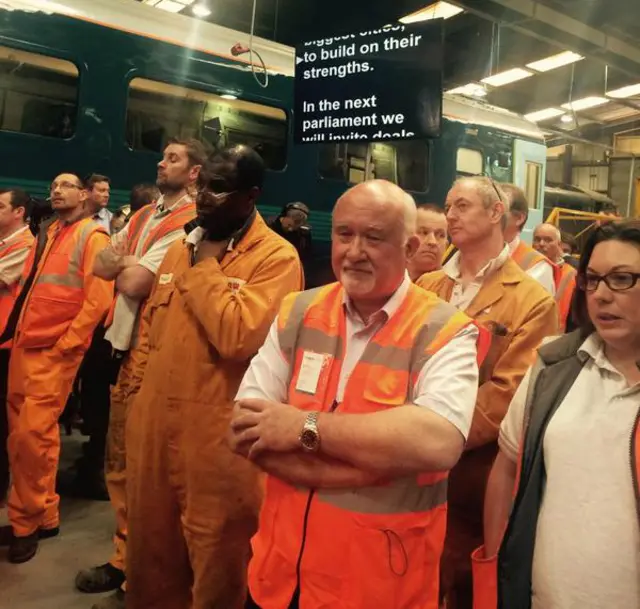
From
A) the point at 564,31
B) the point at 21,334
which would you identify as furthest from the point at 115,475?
the point at 564,31

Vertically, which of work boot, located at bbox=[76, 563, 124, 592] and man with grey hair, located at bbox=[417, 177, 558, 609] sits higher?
man with grey hair, located at bbox=[417, 177, 558, 609]

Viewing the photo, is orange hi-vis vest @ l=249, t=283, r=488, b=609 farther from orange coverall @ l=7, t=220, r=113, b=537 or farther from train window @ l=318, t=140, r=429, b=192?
train window @ l=318, t=140, r=429, b=192

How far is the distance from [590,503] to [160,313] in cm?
176

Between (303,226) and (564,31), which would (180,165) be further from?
(564,31)

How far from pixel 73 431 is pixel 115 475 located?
299cm

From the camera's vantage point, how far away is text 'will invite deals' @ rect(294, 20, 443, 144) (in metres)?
5.02

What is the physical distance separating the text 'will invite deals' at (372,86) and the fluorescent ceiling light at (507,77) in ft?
33.0

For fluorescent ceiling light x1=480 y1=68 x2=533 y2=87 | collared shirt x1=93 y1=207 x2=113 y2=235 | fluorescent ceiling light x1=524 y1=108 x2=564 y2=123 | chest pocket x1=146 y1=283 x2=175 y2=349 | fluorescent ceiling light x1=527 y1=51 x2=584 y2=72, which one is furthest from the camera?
fluorescent ceiling light x1=524 y1=108 x2=564 y2=123

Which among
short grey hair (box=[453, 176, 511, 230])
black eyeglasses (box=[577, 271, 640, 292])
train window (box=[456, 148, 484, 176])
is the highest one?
train window (box=[456, 148, 484, 176])

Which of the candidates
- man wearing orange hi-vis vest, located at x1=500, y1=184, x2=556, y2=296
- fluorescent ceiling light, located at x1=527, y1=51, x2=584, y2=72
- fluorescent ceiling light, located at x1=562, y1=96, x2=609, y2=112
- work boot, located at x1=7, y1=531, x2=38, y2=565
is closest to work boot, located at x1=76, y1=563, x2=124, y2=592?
work boot, located at x1=7, y1=531, x2=38, y2=565

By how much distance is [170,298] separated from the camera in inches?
102

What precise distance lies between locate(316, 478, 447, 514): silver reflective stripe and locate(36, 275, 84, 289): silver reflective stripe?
2.74m

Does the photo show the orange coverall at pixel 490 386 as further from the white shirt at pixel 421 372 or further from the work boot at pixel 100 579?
the work boot at pixel 100 579

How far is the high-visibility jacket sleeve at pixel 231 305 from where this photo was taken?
227 centimetres
